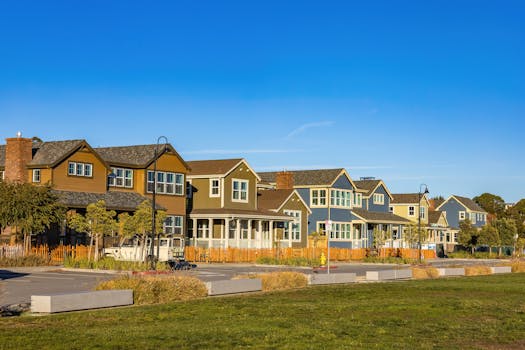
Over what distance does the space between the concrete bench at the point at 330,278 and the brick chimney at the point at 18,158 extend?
82.0 ft

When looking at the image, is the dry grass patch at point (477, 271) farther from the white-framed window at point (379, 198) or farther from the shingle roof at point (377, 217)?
the white-framed window at point (379, 198)

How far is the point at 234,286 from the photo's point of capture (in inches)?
1045

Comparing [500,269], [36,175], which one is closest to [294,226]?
[500,269]

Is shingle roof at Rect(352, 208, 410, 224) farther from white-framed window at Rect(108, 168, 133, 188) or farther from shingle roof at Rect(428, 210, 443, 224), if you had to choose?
white-framed window at Rect(108, 168, 133, 188)

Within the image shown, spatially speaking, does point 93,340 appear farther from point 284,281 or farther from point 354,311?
point 284,281

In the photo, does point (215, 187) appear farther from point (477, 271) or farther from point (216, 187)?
point (477, 271)

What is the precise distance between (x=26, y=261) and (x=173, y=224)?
16.4 m

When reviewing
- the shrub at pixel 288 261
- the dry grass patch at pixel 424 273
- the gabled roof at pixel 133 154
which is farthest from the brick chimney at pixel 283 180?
the dry grass patch at pixel 424 273

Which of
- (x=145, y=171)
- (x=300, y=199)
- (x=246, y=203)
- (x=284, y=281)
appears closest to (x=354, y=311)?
(x=284, y=281)

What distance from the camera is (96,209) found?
43438mm

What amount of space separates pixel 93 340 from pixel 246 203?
46.6 metres

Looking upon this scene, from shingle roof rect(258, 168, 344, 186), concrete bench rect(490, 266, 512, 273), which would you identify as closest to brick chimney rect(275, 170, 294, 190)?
shingle roof rect(258, 168, 344, 186)

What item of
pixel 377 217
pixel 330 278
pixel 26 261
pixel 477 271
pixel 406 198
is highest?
pixel 406 198

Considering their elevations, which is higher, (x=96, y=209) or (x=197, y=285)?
(x=96, y=209)
